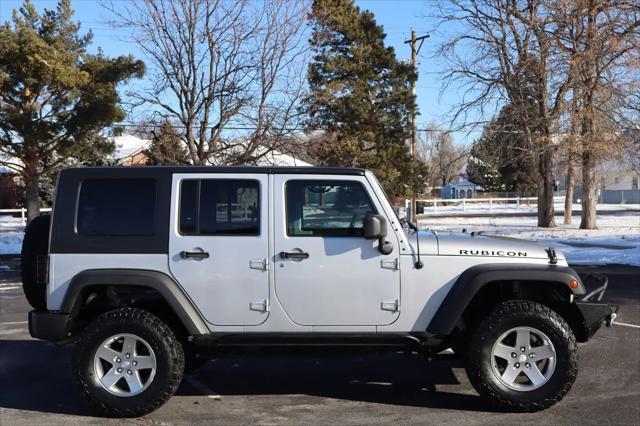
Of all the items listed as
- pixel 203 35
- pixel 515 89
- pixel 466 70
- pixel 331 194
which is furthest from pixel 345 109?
pixel 331 194

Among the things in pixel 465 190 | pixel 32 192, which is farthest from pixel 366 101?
pixel 465 190

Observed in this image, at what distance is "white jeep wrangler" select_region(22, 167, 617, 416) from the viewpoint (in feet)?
16.3

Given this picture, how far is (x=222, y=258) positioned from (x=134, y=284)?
0.70 m

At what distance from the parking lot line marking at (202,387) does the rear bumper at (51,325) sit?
1.36m

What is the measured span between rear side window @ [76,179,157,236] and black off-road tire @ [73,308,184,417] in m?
0.73

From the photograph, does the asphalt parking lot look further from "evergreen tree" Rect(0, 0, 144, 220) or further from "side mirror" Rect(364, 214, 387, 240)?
"evergreen tree" Rect(0, 0, 144, 220)

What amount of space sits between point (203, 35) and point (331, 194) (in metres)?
15.8

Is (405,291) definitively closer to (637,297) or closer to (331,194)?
(331,194)

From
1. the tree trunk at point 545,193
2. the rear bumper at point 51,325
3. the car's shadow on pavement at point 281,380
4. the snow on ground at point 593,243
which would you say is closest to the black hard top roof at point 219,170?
the rear bumper at point 51,325

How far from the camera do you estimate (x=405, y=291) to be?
500 cm

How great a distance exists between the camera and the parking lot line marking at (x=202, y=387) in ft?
18.4

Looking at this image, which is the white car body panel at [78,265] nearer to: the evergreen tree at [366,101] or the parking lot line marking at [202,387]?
the parking lot line marking at [202,387]

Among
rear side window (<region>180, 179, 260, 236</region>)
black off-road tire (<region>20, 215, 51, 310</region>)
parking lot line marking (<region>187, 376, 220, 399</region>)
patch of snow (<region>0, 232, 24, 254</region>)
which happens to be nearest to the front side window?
rear side window (<region>180, 179, 260, 236</region>)

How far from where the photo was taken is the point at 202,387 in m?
5.85
